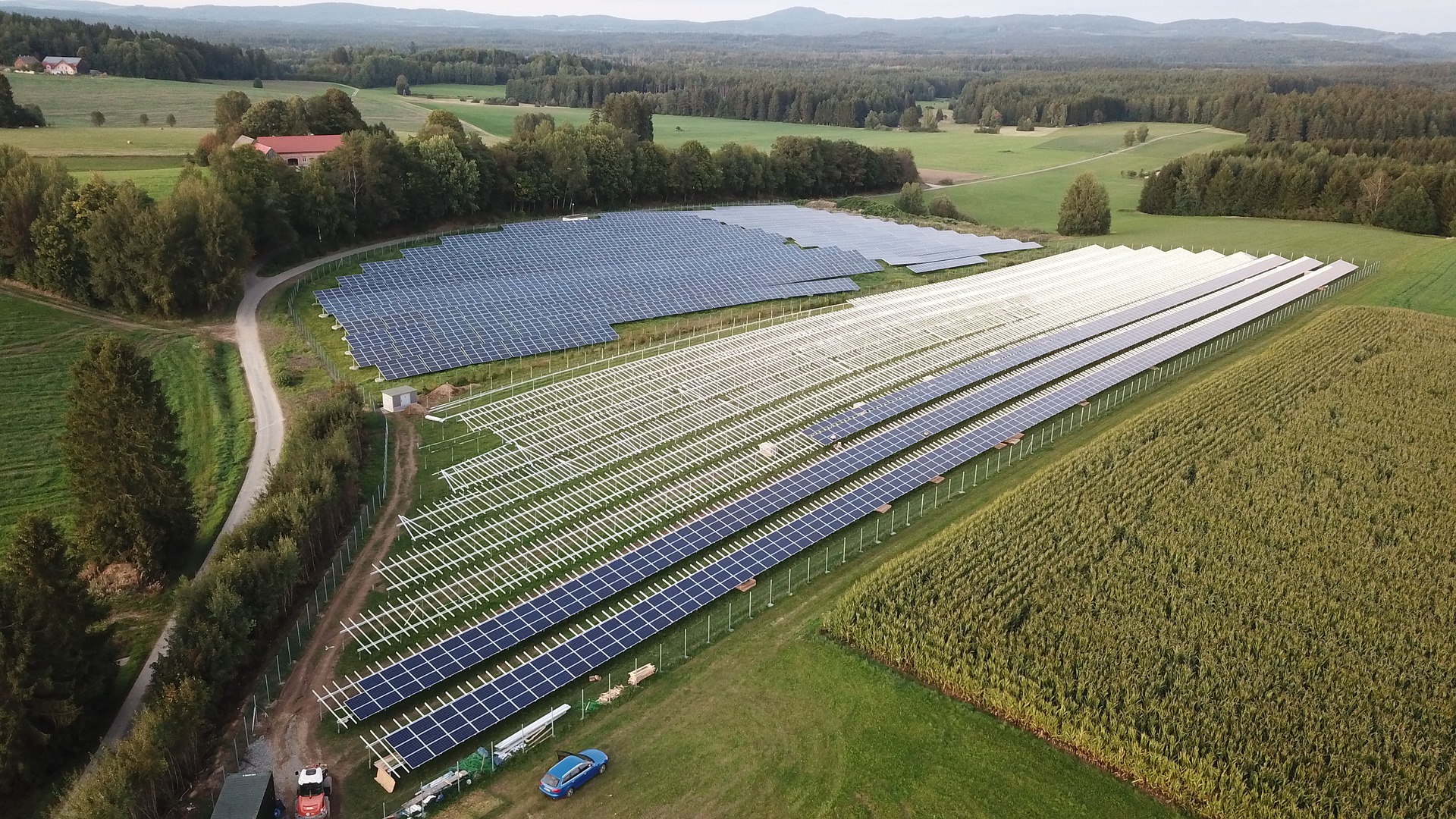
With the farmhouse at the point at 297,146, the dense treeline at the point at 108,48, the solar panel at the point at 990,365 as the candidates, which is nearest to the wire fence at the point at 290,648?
the solar panel at the point at 990,365

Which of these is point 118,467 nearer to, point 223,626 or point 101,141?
point 223,626

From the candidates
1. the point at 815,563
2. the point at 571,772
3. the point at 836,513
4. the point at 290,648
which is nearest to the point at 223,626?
the point at 290,648

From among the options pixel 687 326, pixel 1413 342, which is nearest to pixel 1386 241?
pixel 1413 342

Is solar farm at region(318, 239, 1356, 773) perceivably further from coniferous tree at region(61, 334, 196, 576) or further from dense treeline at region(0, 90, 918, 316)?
dense treeline at region(0, 90, 918, 316)

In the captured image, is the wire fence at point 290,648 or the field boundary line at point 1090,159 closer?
the wire fence at point 290,648

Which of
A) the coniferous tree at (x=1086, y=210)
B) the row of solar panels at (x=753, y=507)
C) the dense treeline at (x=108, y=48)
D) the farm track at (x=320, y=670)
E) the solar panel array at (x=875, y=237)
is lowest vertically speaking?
the farm track at (x=320, y=670)

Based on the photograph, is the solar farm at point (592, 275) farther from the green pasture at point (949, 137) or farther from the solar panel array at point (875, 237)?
the green pasture at point (949, 137)

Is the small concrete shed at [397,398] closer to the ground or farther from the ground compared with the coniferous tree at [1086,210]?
closer to the ground

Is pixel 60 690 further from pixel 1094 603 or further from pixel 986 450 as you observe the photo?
pixel 986 450
